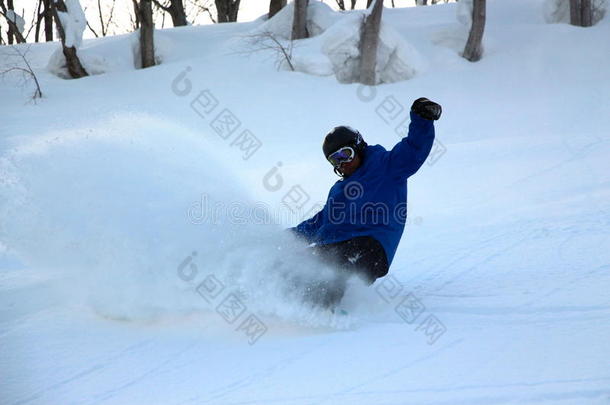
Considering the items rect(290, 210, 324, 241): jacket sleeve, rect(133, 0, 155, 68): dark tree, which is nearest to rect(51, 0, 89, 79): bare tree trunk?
rect(133, 0, 155, 68): dark tree

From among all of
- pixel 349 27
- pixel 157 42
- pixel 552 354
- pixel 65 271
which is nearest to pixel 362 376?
pixel 552 354

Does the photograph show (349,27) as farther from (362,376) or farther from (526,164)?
(362,376)

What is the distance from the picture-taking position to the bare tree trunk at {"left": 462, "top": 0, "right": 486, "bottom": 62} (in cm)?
1400

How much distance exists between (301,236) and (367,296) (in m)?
0.66

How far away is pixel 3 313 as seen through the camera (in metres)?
4.19

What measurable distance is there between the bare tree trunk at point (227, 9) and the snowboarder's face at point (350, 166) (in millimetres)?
22357

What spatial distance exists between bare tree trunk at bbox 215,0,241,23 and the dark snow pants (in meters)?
22.6

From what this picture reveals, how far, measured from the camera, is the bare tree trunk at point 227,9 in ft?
82.1

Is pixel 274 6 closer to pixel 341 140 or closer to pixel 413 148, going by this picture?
pixel 341 140

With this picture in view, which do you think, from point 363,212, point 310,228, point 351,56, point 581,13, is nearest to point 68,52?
point 351,56

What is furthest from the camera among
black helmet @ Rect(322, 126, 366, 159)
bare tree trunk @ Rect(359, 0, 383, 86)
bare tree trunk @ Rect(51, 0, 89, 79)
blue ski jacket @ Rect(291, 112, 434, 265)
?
bare tree trunk @ Rect(51, 0, 89, 79)

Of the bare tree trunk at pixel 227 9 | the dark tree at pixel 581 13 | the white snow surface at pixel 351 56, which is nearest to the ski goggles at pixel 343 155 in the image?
the white snow surface at pixel 351 56
